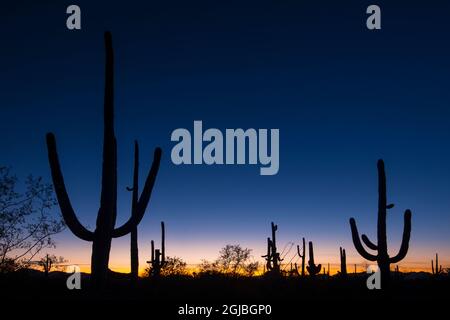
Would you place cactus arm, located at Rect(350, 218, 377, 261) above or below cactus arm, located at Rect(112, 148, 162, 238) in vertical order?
below

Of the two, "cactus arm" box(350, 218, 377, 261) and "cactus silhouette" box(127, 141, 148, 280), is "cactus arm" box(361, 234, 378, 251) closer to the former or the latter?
"cactus arm" box(350, 218, 377, 261)

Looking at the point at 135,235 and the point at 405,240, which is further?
the point at 135,235

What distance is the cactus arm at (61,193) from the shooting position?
838 centimetres

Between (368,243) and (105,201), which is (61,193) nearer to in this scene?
(105,201)

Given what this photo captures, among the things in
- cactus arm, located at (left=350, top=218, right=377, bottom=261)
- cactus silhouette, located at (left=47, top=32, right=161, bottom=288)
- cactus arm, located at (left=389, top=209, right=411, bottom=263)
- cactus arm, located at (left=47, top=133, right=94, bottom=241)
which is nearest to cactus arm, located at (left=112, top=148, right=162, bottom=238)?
cactus silhouette, located at (left=47, top=32, right=161, bottom=288)

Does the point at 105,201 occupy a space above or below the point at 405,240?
above

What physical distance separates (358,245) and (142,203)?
34.6ft

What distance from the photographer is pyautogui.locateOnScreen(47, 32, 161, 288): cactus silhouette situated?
8352mm

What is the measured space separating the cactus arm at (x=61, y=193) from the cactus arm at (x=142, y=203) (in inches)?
22.4

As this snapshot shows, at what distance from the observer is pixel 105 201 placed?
8555 millimetres

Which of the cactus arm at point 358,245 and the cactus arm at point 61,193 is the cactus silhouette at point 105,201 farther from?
the cactus arm at point 358,245

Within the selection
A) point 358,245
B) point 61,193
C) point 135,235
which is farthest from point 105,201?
point 135,235
